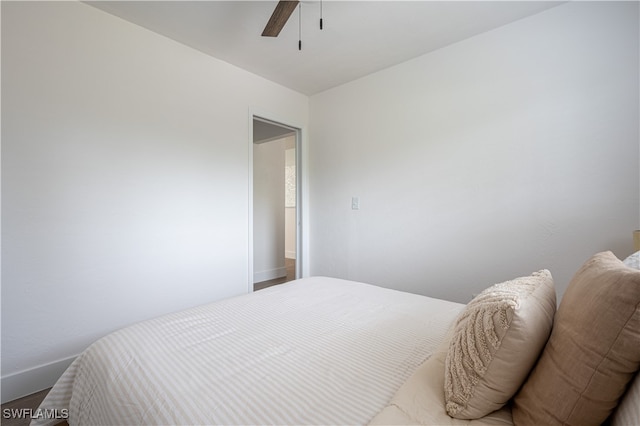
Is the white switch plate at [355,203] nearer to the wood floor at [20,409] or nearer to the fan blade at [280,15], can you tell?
the fan blade at [280,15]

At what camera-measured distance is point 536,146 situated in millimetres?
2018

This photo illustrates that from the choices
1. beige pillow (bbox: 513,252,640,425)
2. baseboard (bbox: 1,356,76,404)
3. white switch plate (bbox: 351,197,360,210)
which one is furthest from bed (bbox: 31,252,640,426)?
white switch plate (bbox: 351,197,360,210)

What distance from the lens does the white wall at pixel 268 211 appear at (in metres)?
4.21

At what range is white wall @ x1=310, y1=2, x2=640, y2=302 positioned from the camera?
1786 millimetres

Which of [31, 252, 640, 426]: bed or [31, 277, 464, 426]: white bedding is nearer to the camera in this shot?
[31, 252, 640, 426]: bed

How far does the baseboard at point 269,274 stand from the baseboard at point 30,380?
94.0 inches

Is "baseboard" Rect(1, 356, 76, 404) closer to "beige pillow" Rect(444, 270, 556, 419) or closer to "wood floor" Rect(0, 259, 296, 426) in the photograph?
"wood floor" Rect(0, 259, 296, 426)

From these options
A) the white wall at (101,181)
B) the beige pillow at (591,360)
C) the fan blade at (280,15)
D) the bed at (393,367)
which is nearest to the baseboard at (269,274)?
the white wall at (101,181)

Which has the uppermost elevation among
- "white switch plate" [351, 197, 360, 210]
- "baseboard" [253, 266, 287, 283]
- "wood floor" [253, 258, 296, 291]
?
"white switch plate" [351, 197, 360, 210]

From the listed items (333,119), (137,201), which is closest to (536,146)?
(333,119)

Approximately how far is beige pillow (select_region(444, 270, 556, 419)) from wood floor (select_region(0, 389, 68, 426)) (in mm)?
1868

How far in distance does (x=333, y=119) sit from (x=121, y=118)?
209 cm

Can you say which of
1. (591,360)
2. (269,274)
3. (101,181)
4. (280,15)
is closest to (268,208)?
(269,274)

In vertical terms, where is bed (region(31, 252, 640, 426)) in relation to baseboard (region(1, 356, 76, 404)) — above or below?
above
